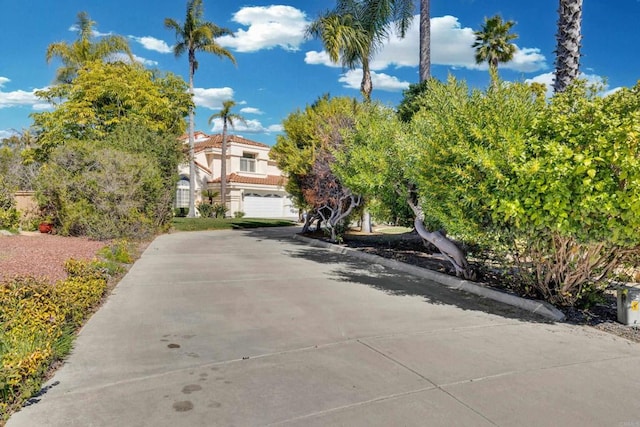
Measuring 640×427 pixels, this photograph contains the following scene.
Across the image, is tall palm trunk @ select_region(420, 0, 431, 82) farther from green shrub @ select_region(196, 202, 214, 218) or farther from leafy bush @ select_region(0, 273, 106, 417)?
green shrub @ select_region(196, 202, 214, 218)

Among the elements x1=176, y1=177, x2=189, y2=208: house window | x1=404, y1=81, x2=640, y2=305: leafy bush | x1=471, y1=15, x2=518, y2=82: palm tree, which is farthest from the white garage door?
x1=404, y1=81, x2=640, y2=305: leafy bush

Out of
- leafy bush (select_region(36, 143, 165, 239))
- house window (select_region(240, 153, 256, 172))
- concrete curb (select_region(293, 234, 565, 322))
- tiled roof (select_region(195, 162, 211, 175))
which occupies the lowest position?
concrete curb (select_region(293, 234, 565, 322))

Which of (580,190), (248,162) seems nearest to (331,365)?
(580,190)

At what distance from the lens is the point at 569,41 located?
32.2ft

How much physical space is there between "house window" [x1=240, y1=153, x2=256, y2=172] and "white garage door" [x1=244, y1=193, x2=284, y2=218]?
2.64 meters

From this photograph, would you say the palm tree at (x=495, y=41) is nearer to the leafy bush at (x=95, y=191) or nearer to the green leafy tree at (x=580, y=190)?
the leafy bush at (x=95, y=191)

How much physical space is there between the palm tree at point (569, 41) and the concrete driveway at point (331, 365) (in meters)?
5.95

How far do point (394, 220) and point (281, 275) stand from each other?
4.98 metres

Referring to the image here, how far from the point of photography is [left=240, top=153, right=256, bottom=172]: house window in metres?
39.4

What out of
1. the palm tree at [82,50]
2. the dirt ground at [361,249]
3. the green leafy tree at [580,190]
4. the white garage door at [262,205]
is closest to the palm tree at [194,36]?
the palm tree at [82,50]

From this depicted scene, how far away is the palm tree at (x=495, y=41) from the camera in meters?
28.5

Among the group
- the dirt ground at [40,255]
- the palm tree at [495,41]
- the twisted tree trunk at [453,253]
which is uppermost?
the palm tree at [495,41]

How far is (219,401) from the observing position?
3641 mm

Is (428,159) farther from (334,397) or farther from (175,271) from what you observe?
(175,271)
